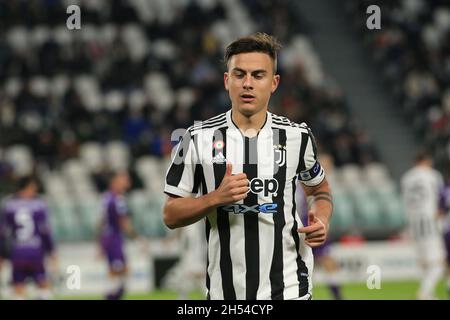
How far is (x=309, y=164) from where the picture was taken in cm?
497

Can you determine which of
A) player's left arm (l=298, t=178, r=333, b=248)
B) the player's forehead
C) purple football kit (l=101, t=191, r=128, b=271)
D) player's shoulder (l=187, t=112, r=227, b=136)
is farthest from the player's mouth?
purple football kit (l=101, t=191, r=128, b=271)

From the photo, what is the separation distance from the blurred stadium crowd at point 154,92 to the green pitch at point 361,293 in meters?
2.00

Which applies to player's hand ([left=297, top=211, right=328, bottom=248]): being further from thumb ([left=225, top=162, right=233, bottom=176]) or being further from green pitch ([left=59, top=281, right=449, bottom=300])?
green pitch ([left=59, top=281, right=449, bottom=300])

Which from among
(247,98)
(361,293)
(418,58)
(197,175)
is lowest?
(361,293)

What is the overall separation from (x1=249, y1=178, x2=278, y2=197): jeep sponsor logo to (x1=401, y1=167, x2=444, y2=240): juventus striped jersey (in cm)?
887

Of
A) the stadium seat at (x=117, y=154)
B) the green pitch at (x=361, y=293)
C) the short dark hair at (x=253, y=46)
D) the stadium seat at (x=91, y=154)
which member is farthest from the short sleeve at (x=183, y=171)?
the stadium seat at (x=91, y=154)

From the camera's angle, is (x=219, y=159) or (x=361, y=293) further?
(x=361, y=293)

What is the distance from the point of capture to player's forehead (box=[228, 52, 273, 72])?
4.66 meters

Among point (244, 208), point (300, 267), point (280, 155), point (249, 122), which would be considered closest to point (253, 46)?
point (249, 122)

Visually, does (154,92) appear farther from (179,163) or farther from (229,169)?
(229,169)

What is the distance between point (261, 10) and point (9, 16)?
19.2 ft

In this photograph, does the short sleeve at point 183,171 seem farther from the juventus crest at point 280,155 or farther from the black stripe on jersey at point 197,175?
the juventus crest at point 280,155

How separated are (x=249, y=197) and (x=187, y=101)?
1509 cm

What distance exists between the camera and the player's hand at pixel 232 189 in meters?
4.37
